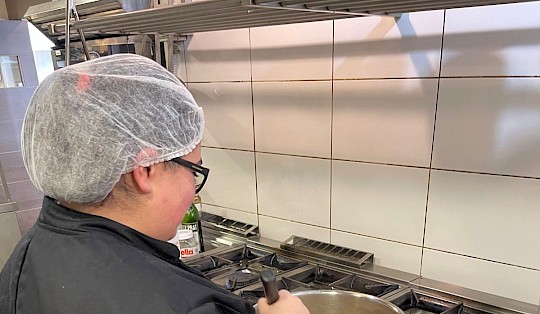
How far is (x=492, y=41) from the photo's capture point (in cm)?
80

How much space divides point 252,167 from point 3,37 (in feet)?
5.85

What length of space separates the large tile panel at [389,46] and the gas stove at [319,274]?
466 mm

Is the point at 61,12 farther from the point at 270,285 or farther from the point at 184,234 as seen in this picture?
the point at 270,285

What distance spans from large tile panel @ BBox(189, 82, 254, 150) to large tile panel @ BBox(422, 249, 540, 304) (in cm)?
60

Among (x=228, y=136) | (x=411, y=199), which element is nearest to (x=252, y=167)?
(x=228, y=136)

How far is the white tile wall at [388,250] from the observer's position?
99 cm

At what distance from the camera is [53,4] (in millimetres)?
1195

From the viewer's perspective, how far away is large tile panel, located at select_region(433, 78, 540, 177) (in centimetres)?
79

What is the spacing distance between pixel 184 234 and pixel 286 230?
30 cm

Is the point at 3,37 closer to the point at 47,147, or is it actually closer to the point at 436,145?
the point at 47,147

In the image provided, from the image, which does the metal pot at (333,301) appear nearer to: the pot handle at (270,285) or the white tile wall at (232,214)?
the pot handle at (270,285)

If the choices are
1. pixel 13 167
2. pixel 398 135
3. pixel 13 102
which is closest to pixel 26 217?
pixel 13 167

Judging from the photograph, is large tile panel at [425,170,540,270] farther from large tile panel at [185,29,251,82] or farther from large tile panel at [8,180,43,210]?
large tile panel at [8,180,43,210]

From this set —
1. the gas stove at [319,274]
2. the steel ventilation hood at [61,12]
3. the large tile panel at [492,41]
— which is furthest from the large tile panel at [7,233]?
the large tile panel at [492,41]
